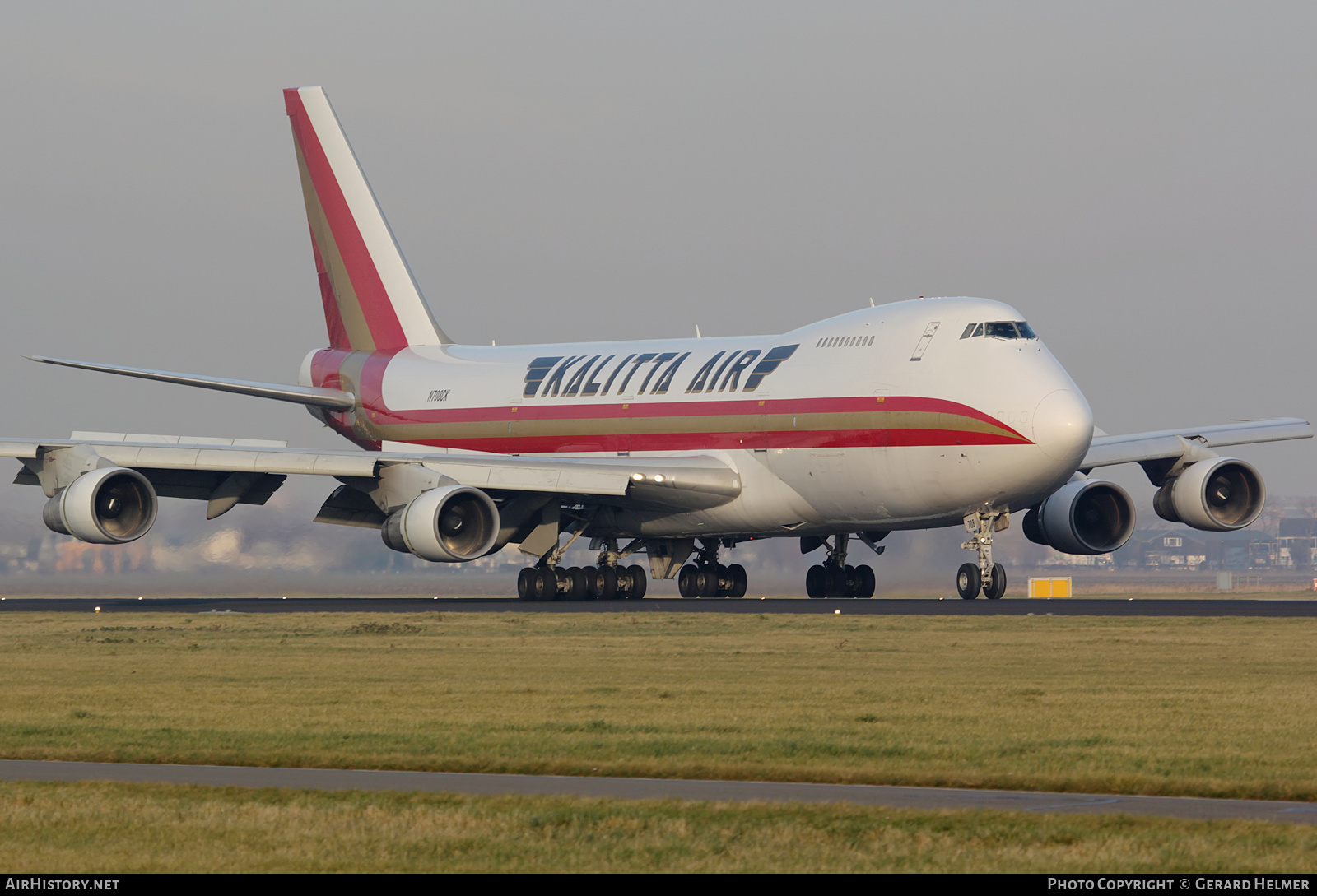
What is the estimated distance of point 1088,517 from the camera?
4022 centimetres

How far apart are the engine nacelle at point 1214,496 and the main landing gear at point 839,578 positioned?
705cm

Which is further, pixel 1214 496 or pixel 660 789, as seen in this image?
pixel 1214 496

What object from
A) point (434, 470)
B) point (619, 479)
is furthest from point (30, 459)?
point (619, 479)

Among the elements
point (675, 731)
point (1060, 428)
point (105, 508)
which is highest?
point (1060, 428)

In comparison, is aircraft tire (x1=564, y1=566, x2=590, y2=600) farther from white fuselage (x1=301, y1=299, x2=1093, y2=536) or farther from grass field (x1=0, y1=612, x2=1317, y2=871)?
grass field (x1=0, y1=612, x2=1317, y2=871)

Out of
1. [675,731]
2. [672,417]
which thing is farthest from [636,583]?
[675,731]

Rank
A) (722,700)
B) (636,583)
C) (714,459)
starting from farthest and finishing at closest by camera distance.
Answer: (636,583)
(714,459)
(722,700)

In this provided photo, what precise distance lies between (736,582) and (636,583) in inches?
147

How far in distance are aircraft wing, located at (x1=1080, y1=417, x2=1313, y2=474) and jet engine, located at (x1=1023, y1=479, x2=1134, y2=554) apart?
0.60 meters

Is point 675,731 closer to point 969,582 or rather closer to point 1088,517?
point 969,582

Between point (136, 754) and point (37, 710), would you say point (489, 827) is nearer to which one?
point (136, 754)

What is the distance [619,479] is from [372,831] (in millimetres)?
27223

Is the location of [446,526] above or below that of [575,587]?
above

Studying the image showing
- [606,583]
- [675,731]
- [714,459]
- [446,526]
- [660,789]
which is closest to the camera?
[660,789]
